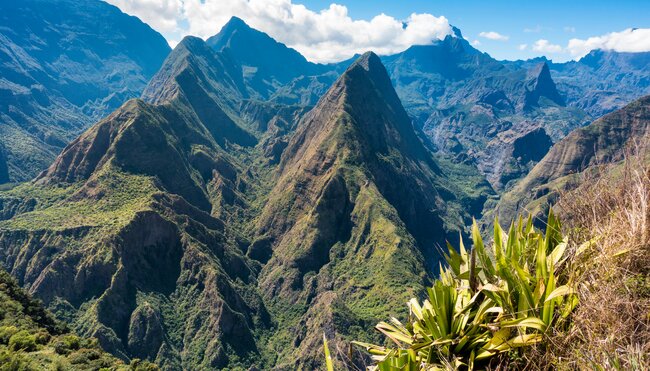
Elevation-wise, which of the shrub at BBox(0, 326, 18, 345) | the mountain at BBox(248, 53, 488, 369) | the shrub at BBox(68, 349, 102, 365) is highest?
the shrub at BBox(0, 326, 18, 345)

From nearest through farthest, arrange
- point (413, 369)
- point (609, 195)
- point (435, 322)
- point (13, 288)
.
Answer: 1. point (413, 369)
2. point (435, 322)
3. point (609, 195)
4. point (13, 288)

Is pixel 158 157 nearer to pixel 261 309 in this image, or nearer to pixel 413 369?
pixel 261 309

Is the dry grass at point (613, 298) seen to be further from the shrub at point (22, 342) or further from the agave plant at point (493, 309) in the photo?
the shrub at point (22, 342)

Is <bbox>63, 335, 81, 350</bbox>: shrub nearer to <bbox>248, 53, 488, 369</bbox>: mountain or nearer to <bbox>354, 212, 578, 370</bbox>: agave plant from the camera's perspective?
<bbox>354, 212, 578, 370</bbox>: agave plant

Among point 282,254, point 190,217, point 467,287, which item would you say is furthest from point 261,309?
point 467,287

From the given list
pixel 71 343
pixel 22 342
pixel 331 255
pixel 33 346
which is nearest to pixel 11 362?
pixel 22 342

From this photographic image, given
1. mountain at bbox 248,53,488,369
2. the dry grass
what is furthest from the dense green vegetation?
mountain at bbox 248,53,488,369
